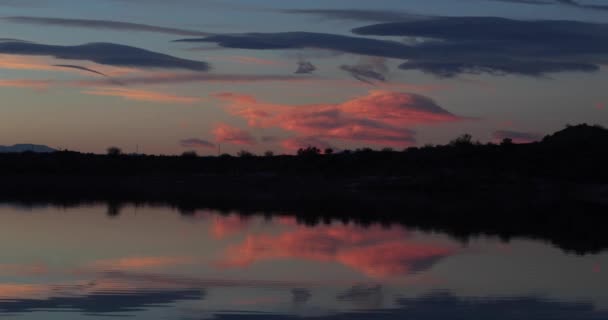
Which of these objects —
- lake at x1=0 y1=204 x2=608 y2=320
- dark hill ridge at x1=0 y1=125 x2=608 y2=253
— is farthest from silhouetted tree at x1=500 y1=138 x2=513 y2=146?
lake at x1=0 y1=204 x2=608 y2=320

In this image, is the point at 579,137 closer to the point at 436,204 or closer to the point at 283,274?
the point at 436,204

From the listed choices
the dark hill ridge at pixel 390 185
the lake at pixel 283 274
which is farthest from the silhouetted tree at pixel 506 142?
the lake at pixel 283 274

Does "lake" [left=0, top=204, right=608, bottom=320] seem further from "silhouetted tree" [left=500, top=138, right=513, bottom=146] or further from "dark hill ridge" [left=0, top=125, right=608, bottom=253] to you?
"silhouetted tree" [left=500, top=138, right=513, bottom=146]

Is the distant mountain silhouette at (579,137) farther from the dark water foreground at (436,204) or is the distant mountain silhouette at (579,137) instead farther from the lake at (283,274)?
the lake at (283,274)

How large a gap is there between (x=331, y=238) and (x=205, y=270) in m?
7.56

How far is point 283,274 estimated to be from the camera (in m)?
17.4

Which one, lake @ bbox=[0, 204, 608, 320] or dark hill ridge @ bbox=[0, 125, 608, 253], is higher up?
lake @ bbox=[0, 204, 608, 320]

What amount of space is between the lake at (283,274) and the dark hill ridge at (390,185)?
3603mm

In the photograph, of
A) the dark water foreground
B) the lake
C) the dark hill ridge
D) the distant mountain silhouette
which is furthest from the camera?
the distant mountain silhouette

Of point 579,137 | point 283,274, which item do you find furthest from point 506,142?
point 283,274

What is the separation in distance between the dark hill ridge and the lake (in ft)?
11.8

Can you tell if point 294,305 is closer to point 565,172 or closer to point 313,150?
point 565,172

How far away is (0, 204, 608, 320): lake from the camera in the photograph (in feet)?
44.0

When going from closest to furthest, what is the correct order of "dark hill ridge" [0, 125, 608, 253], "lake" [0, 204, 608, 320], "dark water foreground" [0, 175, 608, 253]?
"lake" [0, 204, 608, 320], "dark water foreground" [0, 175, 608, 253], "dark hill ridge" [0, 125, 608, 253]
